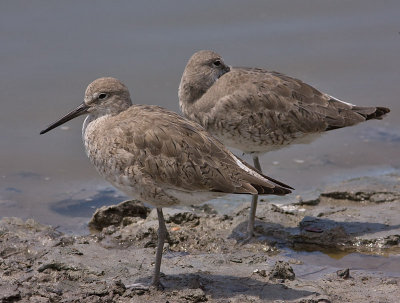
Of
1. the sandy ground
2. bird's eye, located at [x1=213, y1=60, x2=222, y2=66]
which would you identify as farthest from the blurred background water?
bird's eye, located at [x1=213, y1=60, x2=222, y2=66]

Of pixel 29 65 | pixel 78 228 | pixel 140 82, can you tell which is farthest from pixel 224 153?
pixel 29 65

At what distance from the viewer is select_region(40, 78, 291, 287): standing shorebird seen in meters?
6.07

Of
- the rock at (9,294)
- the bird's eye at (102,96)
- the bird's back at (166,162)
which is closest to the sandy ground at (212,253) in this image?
the rock at (9,294)

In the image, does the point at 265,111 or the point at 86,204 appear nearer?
the point at 265,111

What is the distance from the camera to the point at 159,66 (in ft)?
37.3

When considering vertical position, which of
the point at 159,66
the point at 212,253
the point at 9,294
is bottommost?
the point at 212,253

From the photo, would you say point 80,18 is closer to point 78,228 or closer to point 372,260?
point 78,228

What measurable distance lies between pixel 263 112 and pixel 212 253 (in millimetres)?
1708

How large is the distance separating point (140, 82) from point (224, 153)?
5.00m

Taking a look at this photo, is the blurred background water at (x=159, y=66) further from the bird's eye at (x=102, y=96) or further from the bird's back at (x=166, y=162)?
the bird's back at (x=166, y=162)

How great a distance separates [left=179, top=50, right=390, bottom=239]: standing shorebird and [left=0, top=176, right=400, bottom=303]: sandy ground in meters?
0.51

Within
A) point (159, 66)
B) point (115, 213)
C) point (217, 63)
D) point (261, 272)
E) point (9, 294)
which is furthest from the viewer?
point (159, 66)

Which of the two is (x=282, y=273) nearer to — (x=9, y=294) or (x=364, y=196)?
(x=9, y=294)

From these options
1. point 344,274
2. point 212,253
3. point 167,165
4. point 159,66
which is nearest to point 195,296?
point 167,165
